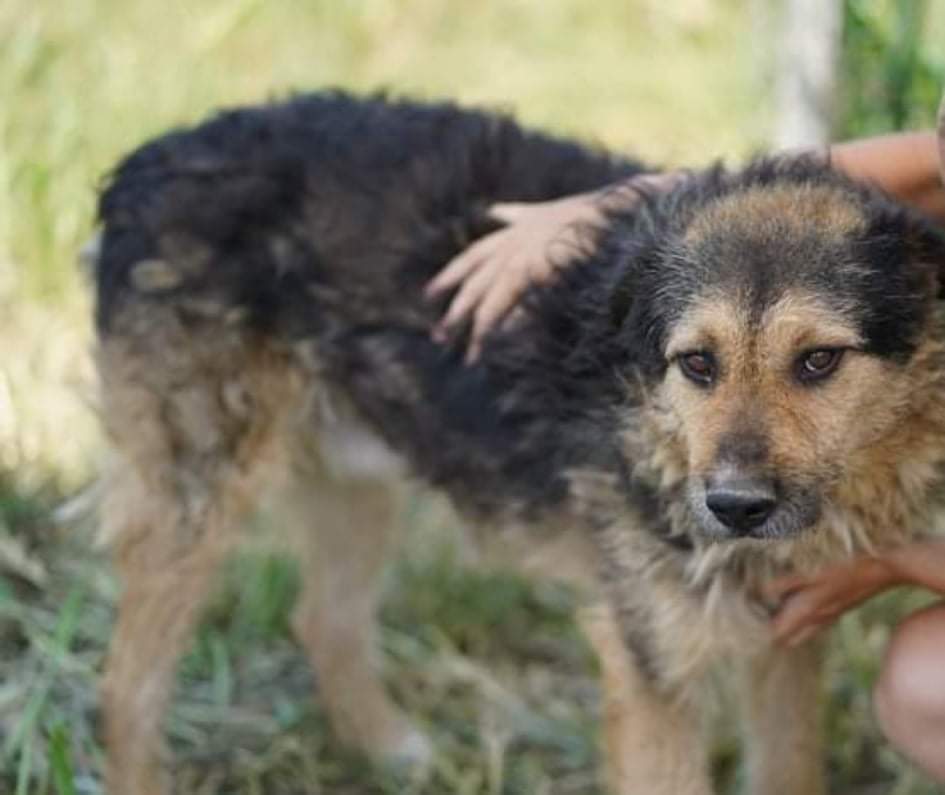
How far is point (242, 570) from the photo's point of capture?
5.08m

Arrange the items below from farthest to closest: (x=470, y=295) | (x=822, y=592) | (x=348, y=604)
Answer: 1. (x=348, y=604)
2. (x=470, y=295)
3. (x=822, y=592)

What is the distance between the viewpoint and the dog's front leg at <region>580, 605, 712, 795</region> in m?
3.55

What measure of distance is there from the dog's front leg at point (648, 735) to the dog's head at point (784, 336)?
0.54m

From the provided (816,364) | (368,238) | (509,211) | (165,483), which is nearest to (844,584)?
(816,364)

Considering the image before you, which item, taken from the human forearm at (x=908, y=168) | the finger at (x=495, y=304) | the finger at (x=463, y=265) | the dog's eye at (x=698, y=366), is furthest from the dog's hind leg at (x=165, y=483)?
the human forearm at (x=908, y=168)

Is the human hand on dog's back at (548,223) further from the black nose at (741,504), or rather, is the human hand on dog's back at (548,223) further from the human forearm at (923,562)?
the black nose at (741,504)

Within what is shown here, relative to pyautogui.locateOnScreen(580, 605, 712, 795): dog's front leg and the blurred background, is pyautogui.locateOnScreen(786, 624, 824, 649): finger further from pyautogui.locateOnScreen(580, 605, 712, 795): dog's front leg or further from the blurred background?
the blurred background

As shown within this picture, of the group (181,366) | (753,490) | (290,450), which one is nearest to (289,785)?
(290,450)

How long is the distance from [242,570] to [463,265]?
1.61 metres

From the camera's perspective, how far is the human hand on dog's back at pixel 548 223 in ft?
11.5

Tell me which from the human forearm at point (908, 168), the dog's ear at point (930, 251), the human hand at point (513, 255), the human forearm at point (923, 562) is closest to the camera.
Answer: the dog's ear at point (930, 251)

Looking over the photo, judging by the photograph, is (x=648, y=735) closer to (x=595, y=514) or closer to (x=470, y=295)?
(x=595, y=514)

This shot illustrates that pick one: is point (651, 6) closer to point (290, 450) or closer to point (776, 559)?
point (290, 450)

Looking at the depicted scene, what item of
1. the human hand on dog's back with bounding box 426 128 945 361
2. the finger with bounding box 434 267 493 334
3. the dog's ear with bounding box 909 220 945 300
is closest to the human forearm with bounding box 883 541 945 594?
the dog's ear with bounding box 909 220 945 300
